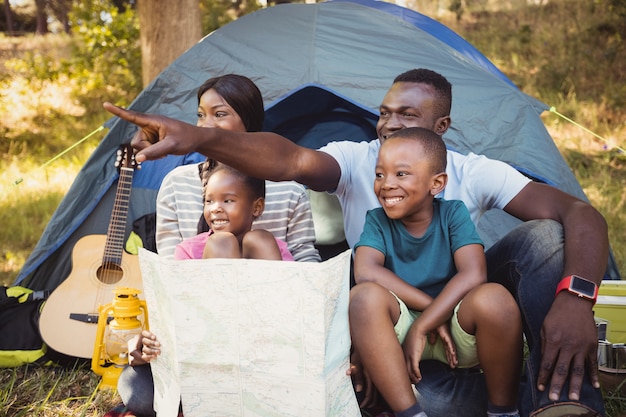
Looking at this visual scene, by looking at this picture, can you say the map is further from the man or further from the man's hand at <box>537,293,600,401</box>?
the man's hand at <box>537,293,600,401</box>

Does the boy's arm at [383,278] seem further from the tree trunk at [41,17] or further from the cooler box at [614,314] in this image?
the tree trunk at [41,17]

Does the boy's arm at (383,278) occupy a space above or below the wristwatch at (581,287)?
below

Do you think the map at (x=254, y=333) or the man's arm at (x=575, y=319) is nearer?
the map at (x=254, y=333)

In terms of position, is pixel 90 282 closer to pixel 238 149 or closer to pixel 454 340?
pixel 238 149

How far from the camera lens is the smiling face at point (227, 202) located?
2.00 meters

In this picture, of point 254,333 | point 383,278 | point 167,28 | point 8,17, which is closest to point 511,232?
point 383,278

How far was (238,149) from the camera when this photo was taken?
63.2 inches

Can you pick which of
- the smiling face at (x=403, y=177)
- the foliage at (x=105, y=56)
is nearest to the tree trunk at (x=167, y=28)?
the foliage at (x=105, y=56)

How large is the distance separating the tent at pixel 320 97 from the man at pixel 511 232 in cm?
62

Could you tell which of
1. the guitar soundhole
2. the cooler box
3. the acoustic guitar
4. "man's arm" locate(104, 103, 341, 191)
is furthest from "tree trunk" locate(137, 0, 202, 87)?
the cooler box

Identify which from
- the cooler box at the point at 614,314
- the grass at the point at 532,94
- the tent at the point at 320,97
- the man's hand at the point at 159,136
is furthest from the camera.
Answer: the grass at the point at 532,94

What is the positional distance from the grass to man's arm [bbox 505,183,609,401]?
162 centimetres

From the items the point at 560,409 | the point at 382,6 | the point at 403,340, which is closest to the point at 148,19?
the point at 382,6

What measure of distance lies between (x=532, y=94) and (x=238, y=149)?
5.06 meters
